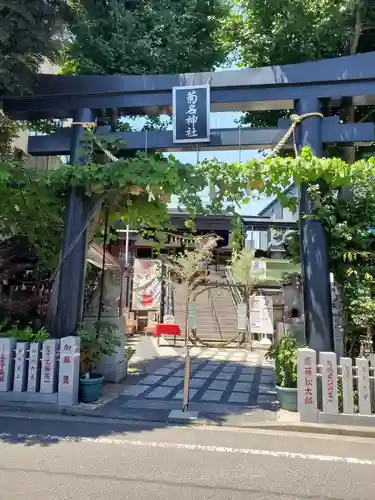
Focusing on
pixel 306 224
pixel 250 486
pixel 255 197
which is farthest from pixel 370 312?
pixel 250 486

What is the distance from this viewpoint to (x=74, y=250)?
768 cm

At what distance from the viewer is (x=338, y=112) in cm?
→ 1018

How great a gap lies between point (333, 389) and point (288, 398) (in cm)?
96

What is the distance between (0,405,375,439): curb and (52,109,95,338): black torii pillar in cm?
135

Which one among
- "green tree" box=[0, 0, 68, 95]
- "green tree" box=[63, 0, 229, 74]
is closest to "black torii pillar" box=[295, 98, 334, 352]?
"green tree" box=[63, 0, 229, 74]

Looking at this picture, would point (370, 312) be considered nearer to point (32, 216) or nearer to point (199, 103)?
point (199, 103)

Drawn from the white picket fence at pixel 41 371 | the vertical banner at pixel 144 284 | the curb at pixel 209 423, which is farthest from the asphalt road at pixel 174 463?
the vertical banner at pixel 144 284

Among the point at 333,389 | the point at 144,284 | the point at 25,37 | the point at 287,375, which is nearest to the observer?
the point at 333,389

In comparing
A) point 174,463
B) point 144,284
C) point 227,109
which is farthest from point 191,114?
point 144,284

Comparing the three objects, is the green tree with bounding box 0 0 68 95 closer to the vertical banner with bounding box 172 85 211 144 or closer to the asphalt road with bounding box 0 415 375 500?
the vertical banner with bounding box 172 85 211 144

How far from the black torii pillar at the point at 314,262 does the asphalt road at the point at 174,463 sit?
1.74 m

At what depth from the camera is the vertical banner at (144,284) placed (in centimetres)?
1916

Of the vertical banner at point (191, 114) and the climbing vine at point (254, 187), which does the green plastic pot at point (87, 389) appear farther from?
the vertical banner at point (191, 114)

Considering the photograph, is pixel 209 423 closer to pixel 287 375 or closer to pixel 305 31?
pixel 287 375
